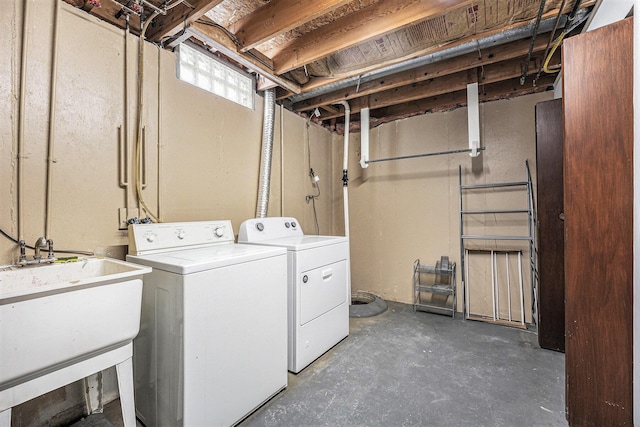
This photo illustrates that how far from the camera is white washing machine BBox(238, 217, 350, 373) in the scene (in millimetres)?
1970

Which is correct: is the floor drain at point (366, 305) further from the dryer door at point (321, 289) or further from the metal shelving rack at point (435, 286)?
the dryer door at point (321, 289)

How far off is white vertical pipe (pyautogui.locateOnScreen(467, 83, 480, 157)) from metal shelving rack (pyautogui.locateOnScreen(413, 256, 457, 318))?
122 cm

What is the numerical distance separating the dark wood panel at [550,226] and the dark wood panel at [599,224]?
110 cm

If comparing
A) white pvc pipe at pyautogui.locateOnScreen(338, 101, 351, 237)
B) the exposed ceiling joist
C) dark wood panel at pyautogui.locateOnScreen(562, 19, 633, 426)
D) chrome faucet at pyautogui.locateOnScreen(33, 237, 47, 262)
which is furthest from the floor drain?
chrome faucet at pyautogui.locateOnScreen(33, 237, 47, 262)

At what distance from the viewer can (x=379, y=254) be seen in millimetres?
3619

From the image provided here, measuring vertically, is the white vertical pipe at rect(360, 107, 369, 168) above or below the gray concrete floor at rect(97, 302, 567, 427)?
above

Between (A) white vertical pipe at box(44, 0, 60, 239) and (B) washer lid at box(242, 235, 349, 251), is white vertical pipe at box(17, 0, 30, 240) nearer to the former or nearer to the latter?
(A) white vertical pipe at box(44, 0, 60, 239)

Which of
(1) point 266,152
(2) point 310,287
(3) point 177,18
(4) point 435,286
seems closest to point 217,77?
(3) point 177,18

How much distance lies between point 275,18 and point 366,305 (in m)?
2.79

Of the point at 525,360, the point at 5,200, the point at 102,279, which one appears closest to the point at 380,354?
the point at 525,360

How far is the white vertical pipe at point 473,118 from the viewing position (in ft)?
8.84

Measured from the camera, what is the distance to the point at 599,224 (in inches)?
48.4

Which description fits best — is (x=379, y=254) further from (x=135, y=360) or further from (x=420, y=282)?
(x=135, y=360)

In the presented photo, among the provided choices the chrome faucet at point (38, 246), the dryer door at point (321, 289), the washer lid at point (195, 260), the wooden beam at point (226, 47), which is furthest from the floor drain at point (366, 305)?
the chrome faucet at point (38, 246)
